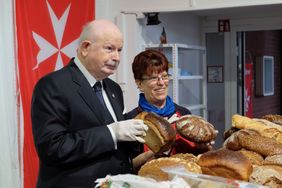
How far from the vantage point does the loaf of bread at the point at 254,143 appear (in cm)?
119

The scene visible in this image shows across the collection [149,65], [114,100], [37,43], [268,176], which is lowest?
[268,176]

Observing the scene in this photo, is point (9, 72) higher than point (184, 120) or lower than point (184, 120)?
higher

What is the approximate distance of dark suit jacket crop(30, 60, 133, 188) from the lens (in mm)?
1209

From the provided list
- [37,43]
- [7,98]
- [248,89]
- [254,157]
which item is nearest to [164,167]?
[254,157]

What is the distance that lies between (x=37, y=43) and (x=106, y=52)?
168 cm

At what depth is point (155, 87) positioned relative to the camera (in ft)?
5.90

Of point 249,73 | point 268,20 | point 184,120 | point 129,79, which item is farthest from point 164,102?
point 249,73

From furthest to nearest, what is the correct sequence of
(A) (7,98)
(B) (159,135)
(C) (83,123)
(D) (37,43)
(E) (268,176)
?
1. (D) (37,43)
2. (A) (7,98)
3. (C) (83,123)
4. (B) (159,135)
5. (E) (268,176)

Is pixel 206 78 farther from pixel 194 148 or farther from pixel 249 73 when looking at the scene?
pixel 194 148

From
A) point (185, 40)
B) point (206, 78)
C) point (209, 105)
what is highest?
point (185, 40)

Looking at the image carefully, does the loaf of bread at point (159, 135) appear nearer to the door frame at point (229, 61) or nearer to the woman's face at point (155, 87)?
the woman's face at point (155, 87)

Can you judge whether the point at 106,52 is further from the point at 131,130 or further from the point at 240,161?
the point at 240,161

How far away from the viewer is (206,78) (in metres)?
4.39

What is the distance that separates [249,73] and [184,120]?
3.44 meters
